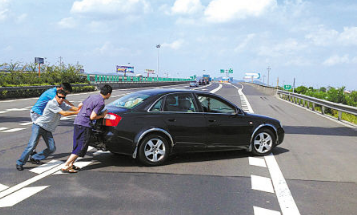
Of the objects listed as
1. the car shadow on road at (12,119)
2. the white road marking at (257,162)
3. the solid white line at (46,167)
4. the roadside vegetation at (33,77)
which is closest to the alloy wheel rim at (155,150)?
the solid white line at (46,167)

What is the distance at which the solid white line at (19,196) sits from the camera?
4.68 metres

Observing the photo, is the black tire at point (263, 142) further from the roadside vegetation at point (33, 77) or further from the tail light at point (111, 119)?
the roadside vegetation at point (33, 77)

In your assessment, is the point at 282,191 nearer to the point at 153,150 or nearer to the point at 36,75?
the point at 153,150

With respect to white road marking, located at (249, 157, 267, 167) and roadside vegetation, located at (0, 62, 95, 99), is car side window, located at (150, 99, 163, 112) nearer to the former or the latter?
white road marking, located at (249, 157, 267, 167)

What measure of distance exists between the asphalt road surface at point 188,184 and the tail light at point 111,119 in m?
0.81

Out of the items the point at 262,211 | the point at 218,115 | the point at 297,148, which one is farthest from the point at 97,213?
the point at 297,148

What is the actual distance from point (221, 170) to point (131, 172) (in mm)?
1610

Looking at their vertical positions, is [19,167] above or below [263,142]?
below

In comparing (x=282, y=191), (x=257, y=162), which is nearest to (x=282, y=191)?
(x=282, y=191)

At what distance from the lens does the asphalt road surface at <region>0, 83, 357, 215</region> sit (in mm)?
4707

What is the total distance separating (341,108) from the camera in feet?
54.9

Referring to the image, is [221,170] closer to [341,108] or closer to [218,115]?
[218,115]

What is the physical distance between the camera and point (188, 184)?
5.79 meters

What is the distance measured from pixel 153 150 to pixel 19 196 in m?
2.50
